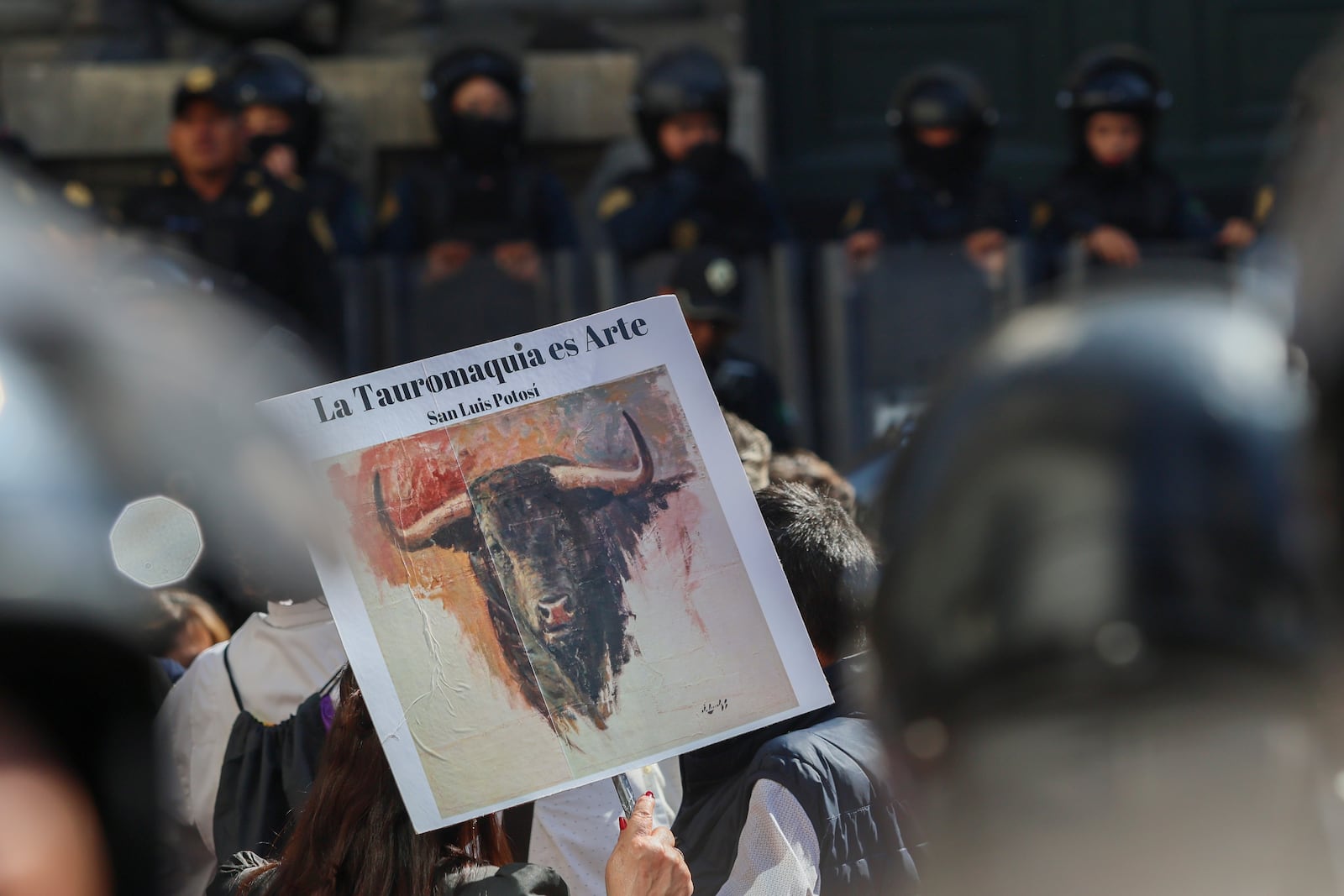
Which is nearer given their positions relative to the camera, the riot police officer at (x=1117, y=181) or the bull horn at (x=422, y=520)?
the bull horn at (x=422, y=520)

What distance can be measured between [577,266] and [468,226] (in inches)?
18.8

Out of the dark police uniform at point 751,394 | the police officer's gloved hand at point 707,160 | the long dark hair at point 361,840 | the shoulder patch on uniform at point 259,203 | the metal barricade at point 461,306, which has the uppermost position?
the police officer's gloved hand at point 707,160

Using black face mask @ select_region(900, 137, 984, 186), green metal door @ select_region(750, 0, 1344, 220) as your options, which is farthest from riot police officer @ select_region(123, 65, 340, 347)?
green metal door @ select_region(750, 0, 1344, 220)

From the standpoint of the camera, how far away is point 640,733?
170 centimetres

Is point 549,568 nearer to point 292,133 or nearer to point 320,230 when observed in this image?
point 320,230

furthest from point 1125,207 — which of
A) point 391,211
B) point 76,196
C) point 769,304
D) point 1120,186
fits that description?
point 76,196

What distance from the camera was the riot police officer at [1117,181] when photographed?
6000mm

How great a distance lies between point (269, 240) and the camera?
5.91m

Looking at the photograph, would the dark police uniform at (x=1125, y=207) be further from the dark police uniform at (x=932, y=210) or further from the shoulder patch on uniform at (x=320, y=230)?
the shoulder patch on uniform at (x=320, y=230)

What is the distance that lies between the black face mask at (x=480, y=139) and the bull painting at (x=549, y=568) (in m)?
4.94

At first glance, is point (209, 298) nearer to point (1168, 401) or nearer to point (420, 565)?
point (420, 565)

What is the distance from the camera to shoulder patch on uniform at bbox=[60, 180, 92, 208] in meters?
5.91

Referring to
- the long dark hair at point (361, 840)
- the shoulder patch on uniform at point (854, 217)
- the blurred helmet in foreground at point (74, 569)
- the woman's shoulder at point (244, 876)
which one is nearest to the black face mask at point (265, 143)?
the shoulder patch on uniform at point (854, 217)

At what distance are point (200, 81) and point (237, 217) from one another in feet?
2.19
